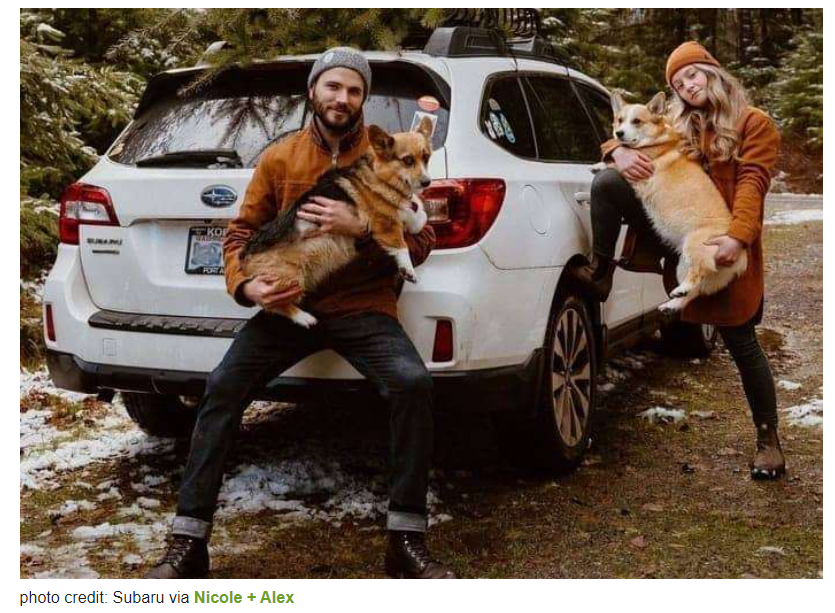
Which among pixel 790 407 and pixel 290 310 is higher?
pixel 290 310

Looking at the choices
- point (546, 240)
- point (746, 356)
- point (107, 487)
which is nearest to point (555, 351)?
point (546, 240)

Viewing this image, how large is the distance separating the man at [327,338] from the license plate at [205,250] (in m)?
0.23

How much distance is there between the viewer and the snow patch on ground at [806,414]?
17.1 feet

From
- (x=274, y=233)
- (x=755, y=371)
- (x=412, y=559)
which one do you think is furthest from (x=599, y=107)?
(x=412, y=559)

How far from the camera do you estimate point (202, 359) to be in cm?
352

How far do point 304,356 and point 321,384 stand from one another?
155 millimetres

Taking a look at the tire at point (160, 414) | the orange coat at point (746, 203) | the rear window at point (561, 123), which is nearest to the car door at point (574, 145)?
the rear window at point (561, 123)

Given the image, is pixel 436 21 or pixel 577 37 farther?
pixel 577 37

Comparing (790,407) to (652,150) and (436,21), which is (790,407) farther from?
(436,21)

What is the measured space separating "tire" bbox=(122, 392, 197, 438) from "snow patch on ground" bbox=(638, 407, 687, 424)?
Answer: 273cm

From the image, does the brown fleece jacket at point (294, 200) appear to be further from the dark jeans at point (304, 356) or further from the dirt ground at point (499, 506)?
the dirt ground at point (499, 506)

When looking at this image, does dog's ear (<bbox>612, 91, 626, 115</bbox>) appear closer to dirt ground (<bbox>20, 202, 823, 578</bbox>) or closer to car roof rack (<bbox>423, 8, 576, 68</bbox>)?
car roof rack (<bbox>423, 8, 576, 68</bbox>)

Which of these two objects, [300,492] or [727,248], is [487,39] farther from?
[300,492]

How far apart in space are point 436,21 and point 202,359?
7.03 feet
